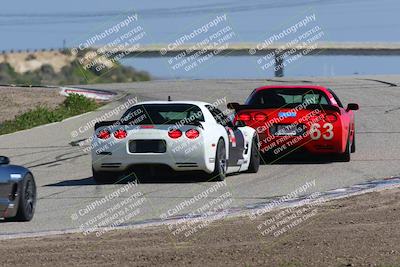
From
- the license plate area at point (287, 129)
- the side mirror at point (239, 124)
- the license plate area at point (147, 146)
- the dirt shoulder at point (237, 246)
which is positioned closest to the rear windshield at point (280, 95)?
the license plate area at point (287, 129)

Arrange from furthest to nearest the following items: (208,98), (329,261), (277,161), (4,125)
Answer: (208,98)
(4,125)
(277,161)
(329,261)

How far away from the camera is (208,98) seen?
37.6 m

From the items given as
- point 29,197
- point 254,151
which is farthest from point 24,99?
point 29,197

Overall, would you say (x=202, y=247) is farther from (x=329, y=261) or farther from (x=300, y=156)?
(x=300, y=156)

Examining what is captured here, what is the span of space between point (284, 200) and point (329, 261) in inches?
204

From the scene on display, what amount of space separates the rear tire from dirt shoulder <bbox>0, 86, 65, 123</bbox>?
730 inches

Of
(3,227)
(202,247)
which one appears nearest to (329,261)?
(202,247)

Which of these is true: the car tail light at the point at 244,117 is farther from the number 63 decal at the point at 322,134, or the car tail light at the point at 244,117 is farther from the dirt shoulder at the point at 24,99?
the dirt shoulder at the point at 24,99

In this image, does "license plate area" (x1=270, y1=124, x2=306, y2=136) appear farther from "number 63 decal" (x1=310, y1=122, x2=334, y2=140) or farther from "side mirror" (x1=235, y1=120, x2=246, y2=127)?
"side mirror" (x1=235, y1=120, x2=246, y2=127)

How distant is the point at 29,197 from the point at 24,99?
86.6 ft

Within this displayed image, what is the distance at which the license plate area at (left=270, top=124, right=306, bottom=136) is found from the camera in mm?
19578

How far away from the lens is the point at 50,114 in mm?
31453

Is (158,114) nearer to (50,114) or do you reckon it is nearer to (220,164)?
(220,164)

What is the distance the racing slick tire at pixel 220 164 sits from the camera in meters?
17.2
